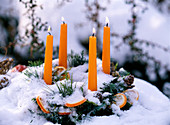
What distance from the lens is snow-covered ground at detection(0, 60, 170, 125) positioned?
563 millimetres

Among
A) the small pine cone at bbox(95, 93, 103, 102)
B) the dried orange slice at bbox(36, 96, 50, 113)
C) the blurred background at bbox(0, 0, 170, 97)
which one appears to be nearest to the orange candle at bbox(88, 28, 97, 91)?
the small pine cone at bbox(95, 93, 103, 102)

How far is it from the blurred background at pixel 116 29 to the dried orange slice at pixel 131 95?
2.32 ft

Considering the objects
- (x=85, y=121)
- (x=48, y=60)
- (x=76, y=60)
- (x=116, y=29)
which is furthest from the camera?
(x=116, y=29)

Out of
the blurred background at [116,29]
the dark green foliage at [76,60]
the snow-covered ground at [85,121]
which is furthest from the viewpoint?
the blurred background at [116,29]

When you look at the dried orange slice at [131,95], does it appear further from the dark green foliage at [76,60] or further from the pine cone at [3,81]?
the pine cone at [3,81]

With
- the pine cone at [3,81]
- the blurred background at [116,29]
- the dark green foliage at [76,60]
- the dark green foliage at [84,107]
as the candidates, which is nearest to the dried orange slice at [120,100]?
the dark green foliage at [84,107]

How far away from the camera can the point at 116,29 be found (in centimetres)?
142

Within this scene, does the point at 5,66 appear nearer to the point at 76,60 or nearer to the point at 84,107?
the point at 76,60

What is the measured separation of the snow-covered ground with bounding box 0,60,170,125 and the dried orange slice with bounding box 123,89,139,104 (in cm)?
1

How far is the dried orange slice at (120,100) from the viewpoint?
61 cm

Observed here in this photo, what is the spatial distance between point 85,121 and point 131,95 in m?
0.19

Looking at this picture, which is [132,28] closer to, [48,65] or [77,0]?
[77,0]

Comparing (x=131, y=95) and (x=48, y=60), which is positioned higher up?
(x=48, y=60)

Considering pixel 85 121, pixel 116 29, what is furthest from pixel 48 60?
pixel 116 29
